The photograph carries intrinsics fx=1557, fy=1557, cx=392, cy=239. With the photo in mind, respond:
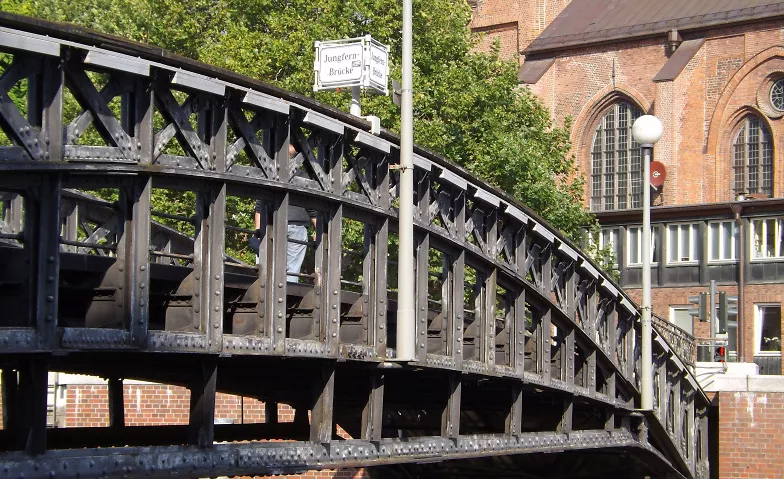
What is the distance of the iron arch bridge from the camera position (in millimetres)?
10812

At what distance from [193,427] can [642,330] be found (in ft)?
40.4

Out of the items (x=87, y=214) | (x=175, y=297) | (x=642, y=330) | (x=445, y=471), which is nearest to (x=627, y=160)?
(x=445, y=471)

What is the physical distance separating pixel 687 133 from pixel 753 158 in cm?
251

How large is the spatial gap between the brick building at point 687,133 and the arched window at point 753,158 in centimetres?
4

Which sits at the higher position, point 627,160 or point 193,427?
point 627,160

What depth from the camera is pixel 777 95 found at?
53.2 m

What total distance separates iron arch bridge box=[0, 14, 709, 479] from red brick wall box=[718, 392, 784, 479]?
592cm

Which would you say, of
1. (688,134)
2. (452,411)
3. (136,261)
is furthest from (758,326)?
(136,261)

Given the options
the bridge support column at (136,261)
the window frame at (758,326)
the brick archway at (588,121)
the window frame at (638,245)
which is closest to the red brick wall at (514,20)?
the brick archway at (588,121)

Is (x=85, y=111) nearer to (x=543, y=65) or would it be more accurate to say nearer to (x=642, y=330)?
(x=642, y=330)

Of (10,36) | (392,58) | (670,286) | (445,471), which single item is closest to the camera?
(10,36)

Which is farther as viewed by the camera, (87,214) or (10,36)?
(87,214)

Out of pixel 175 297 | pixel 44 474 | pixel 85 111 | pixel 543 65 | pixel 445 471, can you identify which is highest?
pixel 543 65

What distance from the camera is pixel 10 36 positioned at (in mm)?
10219
